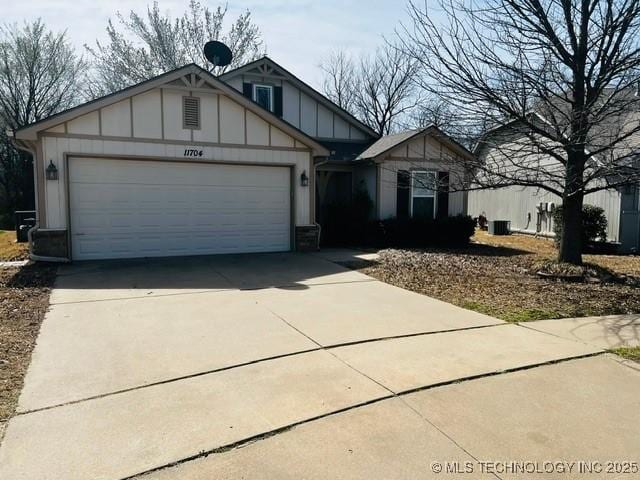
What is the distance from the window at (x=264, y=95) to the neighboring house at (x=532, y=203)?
7356 millimetres

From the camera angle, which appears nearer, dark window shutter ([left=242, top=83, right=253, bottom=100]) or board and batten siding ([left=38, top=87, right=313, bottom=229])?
board and batten siding ([left=38, top=87, right=313, bottom=229])

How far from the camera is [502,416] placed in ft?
11.5

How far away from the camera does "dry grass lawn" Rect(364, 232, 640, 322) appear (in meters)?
6.91

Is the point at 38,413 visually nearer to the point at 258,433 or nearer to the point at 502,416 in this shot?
the point at 258,433

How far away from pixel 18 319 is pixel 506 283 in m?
7.80

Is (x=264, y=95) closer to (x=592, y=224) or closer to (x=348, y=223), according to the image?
(x=348, y=223)

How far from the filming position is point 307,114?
17203 mm

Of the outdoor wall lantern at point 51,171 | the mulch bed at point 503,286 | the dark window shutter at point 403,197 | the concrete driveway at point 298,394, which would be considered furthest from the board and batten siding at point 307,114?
the concrete driveway at point 298,394

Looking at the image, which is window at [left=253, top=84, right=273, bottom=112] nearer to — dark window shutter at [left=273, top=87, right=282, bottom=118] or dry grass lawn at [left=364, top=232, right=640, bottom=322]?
dark window shutter at [left=273, top=87, right=282, bottom=118]

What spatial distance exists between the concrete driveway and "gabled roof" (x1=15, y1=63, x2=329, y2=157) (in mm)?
5078

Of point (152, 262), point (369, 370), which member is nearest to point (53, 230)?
point (152, 262)

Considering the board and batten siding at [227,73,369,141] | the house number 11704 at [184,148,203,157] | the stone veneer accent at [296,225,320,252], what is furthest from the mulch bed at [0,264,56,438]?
the board and batten siding at [227,73,369,141]

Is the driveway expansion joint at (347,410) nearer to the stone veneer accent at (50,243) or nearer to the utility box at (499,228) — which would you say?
the stone veneer accent at (50,243)

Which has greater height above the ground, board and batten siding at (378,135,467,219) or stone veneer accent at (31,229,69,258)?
board and batten siding at (378,135,467,219)
